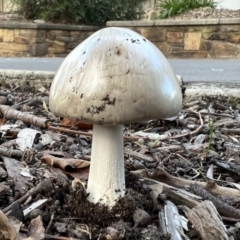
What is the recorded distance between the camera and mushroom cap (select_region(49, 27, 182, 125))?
1.44 meters

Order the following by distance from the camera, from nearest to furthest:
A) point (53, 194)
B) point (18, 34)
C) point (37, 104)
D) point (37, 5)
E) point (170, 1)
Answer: point (53, 194), point (37, 104), point (18, 34), point (37, 5), point (170, 1)

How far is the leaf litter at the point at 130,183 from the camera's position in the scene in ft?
5.20

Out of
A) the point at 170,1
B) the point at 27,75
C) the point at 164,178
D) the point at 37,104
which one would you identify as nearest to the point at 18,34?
the point at 170,1

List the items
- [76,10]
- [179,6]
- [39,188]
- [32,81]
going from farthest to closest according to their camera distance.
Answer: [179,6]
[76,10]
[32,81]
[39,188]

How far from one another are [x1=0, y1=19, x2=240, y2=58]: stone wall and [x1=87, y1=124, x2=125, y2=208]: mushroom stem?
9.99 metres

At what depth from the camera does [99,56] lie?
150 cm

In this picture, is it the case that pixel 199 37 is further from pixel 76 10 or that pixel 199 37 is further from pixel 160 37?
pixel 76 10

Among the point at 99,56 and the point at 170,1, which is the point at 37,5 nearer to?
the point at 170,1

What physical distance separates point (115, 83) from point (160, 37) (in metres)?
10.5

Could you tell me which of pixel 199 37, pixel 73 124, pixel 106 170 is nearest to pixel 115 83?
pixel 106 170

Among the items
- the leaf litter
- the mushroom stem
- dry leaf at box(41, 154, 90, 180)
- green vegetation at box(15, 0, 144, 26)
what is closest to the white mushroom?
the mushroom stem

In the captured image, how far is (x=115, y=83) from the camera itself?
1.46 meters

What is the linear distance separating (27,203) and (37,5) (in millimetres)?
11986

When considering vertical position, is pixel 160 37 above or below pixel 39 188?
below
